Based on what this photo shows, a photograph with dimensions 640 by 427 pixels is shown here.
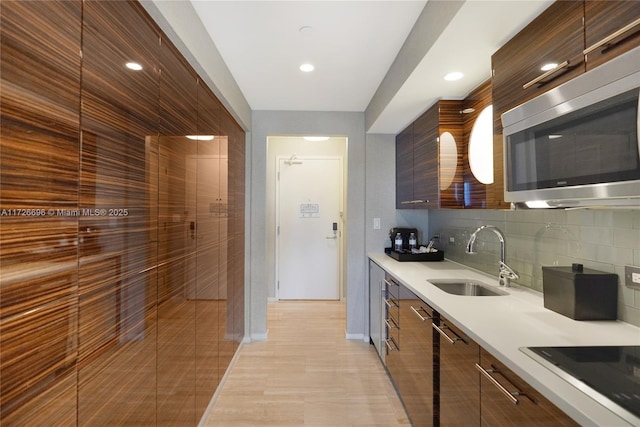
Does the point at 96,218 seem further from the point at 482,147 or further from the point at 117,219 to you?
the point at 482,147

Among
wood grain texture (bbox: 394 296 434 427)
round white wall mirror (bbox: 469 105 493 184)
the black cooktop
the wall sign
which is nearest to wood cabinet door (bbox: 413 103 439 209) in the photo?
round white wall mirror (bbox: 469 105 493 184)

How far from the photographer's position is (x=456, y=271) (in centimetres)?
247

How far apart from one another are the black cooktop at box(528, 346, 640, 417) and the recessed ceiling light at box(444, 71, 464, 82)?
1509mm

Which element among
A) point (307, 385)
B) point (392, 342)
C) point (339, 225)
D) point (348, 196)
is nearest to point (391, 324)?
point (392, 342)

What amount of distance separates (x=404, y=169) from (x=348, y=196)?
2.09ft

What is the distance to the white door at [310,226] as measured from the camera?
4.88m

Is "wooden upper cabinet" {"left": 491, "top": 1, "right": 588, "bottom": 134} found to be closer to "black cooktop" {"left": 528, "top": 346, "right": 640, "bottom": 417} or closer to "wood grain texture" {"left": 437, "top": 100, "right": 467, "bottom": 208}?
"wood grain texture" {"left": 437, "top": 100, "right": 467, "bottom": 208}

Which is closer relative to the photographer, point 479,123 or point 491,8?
point 491,8

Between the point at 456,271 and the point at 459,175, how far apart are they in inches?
28.0

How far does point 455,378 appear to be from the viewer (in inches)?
58.6

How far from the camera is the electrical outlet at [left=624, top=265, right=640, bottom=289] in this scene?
4.15 feet

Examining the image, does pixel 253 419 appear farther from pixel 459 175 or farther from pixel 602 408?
pixel 459 175

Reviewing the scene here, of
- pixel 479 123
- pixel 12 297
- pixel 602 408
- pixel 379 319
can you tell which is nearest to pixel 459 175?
pixel 479 123

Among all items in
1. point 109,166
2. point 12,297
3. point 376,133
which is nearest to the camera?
point 12,297
